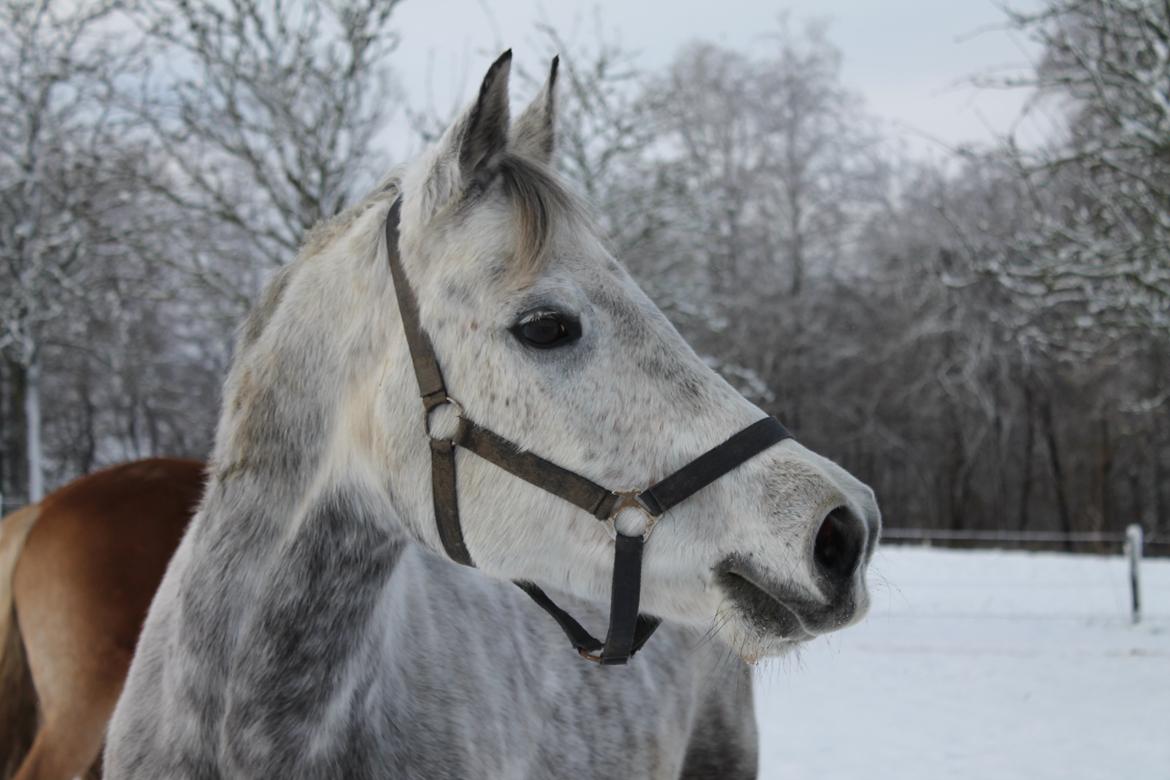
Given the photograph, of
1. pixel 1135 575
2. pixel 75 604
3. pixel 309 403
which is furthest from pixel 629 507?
pixel 1135 575

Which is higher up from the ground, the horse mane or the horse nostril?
the horse mane

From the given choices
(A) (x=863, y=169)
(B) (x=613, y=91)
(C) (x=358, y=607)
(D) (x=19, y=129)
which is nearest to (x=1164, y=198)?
(B) (x=613, y=91)

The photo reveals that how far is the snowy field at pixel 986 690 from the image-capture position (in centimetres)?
600

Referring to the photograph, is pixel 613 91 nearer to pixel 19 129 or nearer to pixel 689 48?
pixel 19 129

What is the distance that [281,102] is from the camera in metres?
8.94

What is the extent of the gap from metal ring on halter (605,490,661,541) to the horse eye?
29 cm

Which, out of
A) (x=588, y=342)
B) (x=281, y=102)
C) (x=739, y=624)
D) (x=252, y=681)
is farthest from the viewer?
(x=281, y=102)

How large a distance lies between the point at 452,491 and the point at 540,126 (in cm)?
82

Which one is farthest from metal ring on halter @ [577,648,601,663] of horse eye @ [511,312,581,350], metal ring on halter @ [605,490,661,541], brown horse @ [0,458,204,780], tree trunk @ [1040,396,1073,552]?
tree trunk @ [1040,396,1073,552]

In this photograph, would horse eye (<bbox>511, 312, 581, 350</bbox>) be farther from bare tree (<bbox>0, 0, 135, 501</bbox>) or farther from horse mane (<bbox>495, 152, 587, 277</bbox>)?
bare tree (<bbox>0, 0, 135, 501</bbox>)

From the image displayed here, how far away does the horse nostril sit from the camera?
5.33 feet

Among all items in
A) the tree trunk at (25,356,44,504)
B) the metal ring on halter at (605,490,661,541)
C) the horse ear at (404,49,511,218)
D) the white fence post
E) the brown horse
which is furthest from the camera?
the tree trunk at (25,356,44,504)

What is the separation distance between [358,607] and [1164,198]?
7.75 m

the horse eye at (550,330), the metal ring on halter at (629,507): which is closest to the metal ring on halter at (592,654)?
the metal ring on halter at (629,507)
